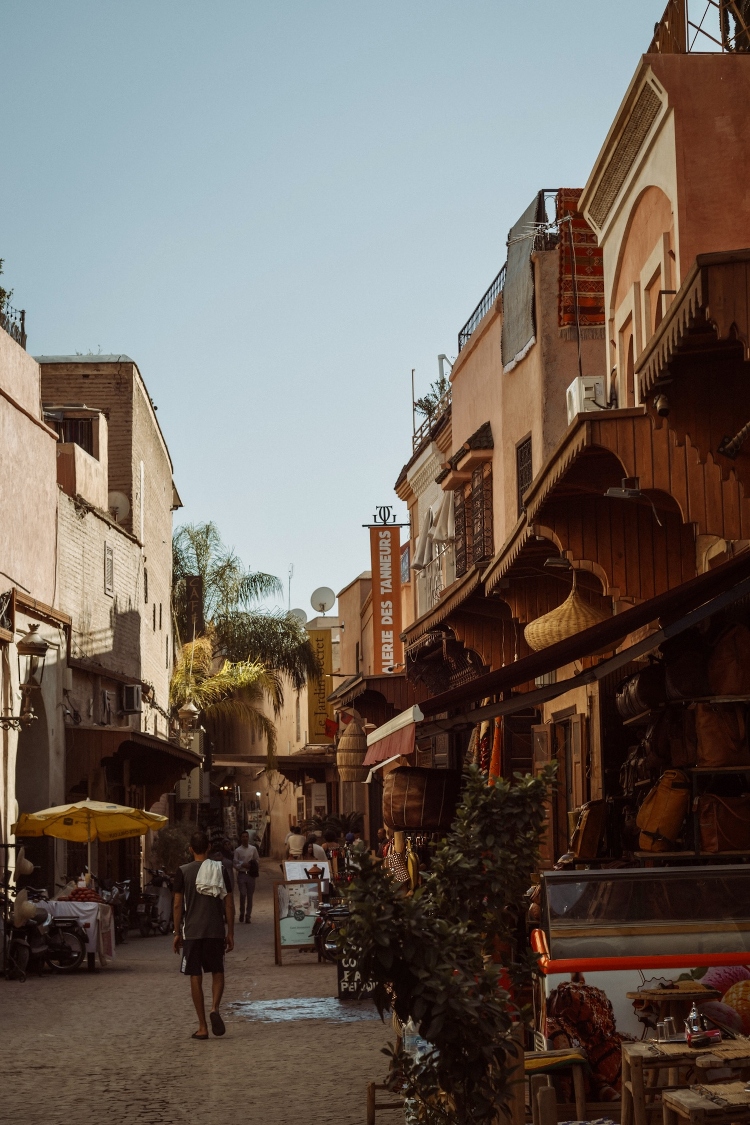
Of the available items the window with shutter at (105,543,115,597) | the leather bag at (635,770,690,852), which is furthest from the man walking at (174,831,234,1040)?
the window with shutter at (105,543,115,597)

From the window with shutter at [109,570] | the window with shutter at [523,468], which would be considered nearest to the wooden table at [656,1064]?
the window with shutter at [523,468]

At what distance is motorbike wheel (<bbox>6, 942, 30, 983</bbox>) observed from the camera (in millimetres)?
18359

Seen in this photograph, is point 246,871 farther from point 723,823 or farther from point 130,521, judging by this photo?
point 723,823

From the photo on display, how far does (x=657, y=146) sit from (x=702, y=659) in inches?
197

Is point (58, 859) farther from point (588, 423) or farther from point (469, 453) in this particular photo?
point (588, 423)

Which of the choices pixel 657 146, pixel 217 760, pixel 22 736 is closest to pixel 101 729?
pixel 22 736

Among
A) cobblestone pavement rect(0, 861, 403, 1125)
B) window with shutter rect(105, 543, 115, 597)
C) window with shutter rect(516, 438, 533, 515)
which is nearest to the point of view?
cobblestone pavement rect(0, 861, 403, 1125)

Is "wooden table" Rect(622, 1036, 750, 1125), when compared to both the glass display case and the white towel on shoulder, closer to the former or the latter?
the glass display case

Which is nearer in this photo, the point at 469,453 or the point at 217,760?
the point at 469,453

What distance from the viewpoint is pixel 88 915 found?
19906mm

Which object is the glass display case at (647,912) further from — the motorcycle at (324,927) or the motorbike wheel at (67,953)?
the motorbike wheel at (67,953)

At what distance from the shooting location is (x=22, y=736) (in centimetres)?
2317

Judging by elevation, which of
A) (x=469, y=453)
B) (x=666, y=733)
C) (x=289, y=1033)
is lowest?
(x=289, y=1033)

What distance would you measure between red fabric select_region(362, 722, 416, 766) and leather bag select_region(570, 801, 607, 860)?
1.84 metres
